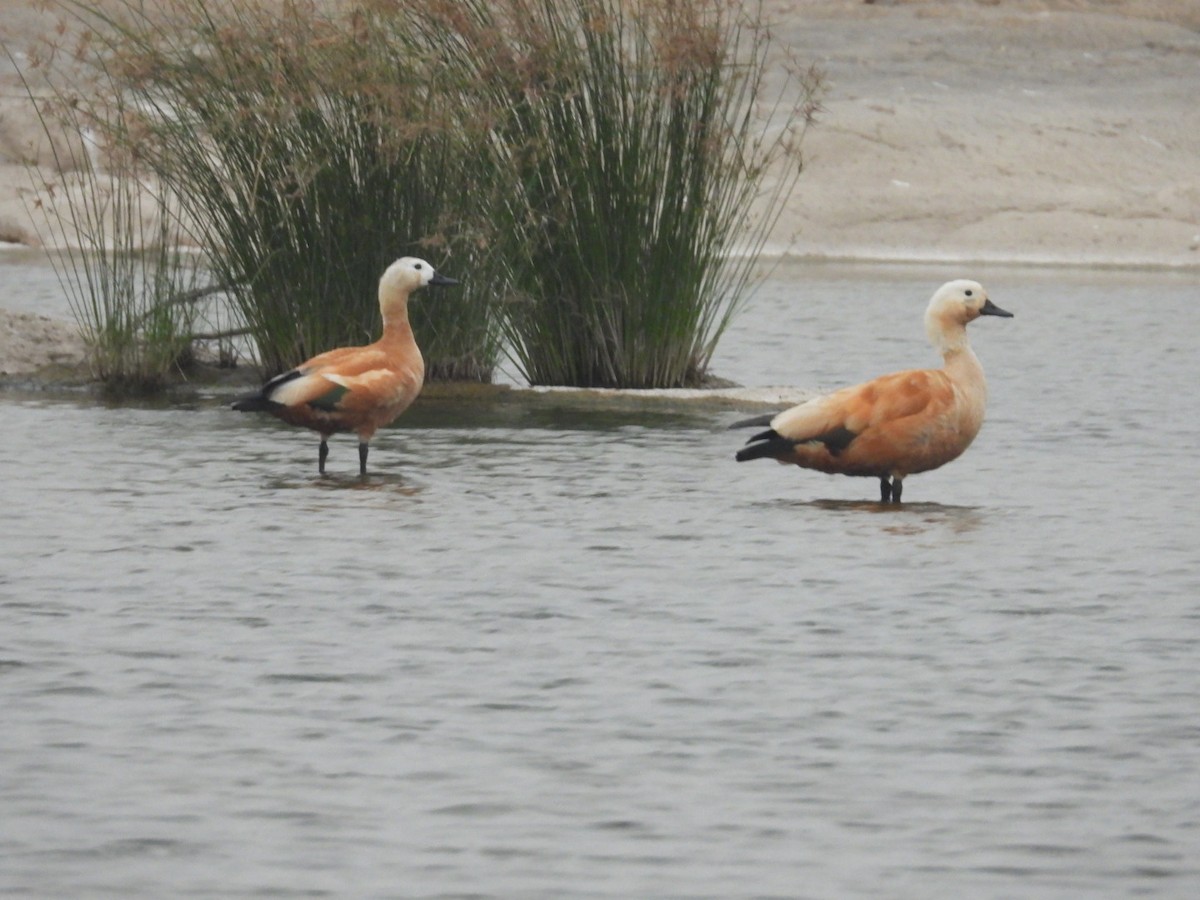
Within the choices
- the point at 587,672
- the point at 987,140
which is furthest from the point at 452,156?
the point at 987,140

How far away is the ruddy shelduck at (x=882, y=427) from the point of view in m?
8.56

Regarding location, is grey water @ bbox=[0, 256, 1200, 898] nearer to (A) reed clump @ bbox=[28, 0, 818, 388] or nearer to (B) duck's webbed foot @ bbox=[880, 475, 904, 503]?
(B) duck's webbed foot @ bbox=[880, 475, 904, 503]

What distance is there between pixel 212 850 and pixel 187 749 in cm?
72

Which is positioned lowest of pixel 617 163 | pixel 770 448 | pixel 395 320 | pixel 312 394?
pixel 770 448

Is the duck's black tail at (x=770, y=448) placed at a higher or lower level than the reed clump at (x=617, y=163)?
lower

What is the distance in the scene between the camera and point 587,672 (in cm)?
591

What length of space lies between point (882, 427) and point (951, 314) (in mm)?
789

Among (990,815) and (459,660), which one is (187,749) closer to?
(459,660)

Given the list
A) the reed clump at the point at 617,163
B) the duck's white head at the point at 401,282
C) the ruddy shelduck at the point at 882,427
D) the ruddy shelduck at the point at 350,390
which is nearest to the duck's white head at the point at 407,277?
the duck's white head at the point at 401,282

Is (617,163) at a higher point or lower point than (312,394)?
higher

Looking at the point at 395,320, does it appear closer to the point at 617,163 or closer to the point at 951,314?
the point at 951,314

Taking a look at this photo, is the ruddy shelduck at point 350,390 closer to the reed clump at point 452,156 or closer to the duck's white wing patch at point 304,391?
the duck's white wing patch at point 304,391

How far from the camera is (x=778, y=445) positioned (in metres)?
8.60

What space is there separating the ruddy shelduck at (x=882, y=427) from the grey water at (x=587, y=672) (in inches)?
8.3
